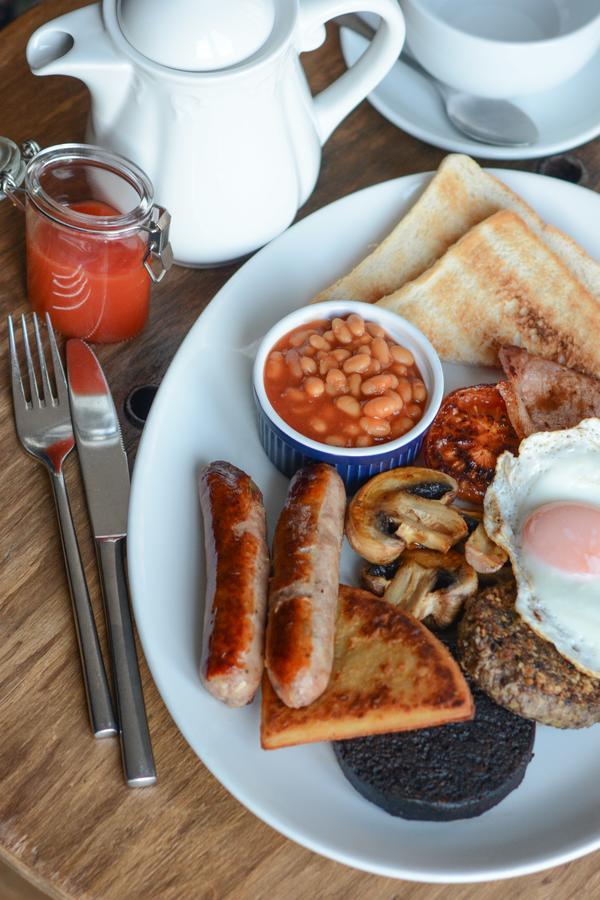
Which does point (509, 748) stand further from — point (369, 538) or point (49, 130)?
point (49, 130)

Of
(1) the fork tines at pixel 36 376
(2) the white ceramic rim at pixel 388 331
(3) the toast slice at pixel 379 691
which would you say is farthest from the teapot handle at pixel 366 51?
(3) the toast slice at pixel 379 691

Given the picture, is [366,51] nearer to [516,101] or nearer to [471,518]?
[516,101]

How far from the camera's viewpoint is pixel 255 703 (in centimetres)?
Answer: 189

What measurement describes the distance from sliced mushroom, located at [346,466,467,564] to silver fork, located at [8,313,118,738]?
553 millimetres

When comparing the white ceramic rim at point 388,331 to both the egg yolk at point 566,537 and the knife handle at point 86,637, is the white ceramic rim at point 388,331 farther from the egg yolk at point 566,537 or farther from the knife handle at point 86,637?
the knife handle at point 86,637

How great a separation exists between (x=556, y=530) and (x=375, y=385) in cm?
46

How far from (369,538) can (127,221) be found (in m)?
0.82

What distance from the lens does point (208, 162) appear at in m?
2.20

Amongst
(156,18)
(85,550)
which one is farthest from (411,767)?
(156,18)

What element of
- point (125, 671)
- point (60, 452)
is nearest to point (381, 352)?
point (60, 452)

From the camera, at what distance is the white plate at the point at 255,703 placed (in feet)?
5.82

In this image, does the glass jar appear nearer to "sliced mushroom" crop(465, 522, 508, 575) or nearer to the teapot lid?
the teapot lid

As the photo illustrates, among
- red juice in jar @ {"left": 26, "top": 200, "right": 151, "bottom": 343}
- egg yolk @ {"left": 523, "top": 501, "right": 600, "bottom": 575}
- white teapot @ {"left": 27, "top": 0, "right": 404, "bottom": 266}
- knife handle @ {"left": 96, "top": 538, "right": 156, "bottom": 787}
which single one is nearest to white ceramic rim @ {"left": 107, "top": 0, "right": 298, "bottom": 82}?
white teapot @ {"left": 27, "top": 0, "right": 404, "bottom": 266}

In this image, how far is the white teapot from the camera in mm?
2039
